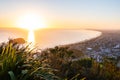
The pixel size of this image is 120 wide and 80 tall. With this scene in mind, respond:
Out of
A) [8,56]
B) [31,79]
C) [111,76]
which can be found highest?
[8,56]

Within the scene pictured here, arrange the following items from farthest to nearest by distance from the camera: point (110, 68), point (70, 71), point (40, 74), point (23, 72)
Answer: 1. point (110, 68)
2. point (70, 71)
3. point (40, 74)
4. point (23, 72)

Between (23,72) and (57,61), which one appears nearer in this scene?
(23,72)

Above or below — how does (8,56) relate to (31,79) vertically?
above

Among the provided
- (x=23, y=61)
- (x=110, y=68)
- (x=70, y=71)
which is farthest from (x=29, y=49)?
(x=110, y=68)

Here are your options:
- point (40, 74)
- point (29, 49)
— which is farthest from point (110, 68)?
point (40, 74)

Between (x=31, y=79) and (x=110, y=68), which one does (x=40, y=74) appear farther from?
(x=110, y=68)

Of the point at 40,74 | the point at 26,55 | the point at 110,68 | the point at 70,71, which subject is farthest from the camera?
the point at 110,68

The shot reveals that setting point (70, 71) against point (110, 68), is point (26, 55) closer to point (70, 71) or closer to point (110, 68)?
point (70, 71)

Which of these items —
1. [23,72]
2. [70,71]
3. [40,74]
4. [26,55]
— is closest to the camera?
[23,72]

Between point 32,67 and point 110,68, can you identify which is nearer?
point 32,67
